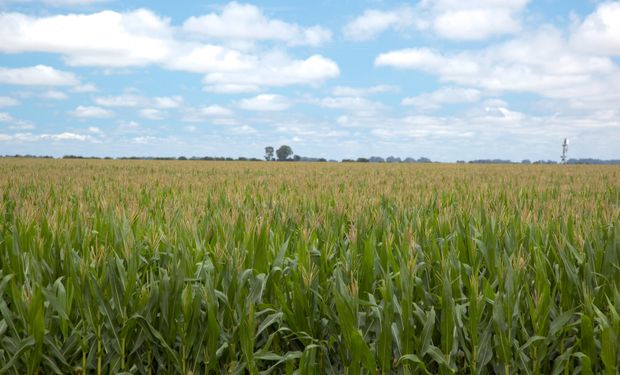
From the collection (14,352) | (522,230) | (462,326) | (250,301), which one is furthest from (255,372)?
(522,230)

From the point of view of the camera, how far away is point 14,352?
2.74m

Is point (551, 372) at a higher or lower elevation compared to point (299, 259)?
lower

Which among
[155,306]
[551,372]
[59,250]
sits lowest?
[551,372]

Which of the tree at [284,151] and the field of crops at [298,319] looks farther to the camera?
the tree at [284,151]

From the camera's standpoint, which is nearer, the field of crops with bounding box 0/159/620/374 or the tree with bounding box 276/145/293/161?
the field of crops with bounding box 0/159/620/374

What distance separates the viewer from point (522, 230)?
13.6 ft

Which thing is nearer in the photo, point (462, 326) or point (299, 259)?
point (462, 326)

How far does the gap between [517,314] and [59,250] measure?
310 centimetres

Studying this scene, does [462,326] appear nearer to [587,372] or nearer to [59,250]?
[587,372]

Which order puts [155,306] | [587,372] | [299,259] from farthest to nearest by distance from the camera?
1. [299,259]
2. [155,306]
3. [587,372]

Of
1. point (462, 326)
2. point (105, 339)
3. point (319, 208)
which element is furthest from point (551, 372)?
point (319, 208)

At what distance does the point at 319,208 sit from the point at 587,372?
4.28 meters

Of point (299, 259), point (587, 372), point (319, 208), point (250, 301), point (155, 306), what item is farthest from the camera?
point (319, 208)

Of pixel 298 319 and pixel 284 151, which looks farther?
pixel 284 151
